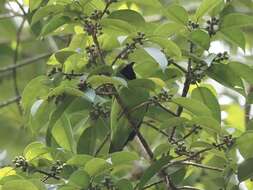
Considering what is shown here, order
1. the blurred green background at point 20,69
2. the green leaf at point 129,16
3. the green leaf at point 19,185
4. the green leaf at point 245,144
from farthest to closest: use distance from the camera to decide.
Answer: the blurred green background at point 20,69
the green leaf at point 129,16
the green leaf at point 245,144
the green leaf at point 19,185

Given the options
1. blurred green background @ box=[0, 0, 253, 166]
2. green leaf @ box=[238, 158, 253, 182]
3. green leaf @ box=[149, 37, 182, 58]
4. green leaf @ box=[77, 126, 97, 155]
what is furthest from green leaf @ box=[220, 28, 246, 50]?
blurred green background @ box=[0, 0, 253, 166]

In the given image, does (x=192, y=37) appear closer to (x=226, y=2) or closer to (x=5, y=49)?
(x=226, y=2)

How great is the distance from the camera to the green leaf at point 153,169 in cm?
135

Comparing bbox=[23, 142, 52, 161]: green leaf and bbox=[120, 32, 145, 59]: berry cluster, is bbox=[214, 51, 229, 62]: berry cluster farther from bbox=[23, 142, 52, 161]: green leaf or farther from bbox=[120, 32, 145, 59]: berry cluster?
bbox=[23, 142, 52, 161]: green leaf

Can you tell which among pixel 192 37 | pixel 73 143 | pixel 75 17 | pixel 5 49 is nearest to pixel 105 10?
pixel 75 17

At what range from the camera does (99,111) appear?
57.2 inches

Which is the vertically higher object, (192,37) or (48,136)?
(192,37)

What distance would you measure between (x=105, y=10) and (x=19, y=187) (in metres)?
0.39

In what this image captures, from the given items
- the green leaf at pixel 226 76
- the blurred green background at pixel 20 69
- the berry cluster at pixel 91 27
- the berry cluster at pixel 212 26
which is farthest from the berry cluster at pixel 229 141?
the blurred green background at pixel 20 69

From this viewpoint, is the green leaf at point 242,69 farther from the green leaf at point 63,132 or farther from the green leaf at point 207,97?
the green leaf at point 63,132

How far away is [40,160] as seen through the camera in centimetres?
137

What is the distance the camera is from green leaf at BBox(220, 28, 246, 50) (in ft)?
4.63

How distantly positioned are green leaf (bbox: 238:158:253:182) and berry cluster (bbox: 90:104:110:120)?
0.30m

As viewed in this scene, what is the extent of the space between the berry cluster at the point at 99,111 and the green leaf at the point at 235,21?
11.2 inches
